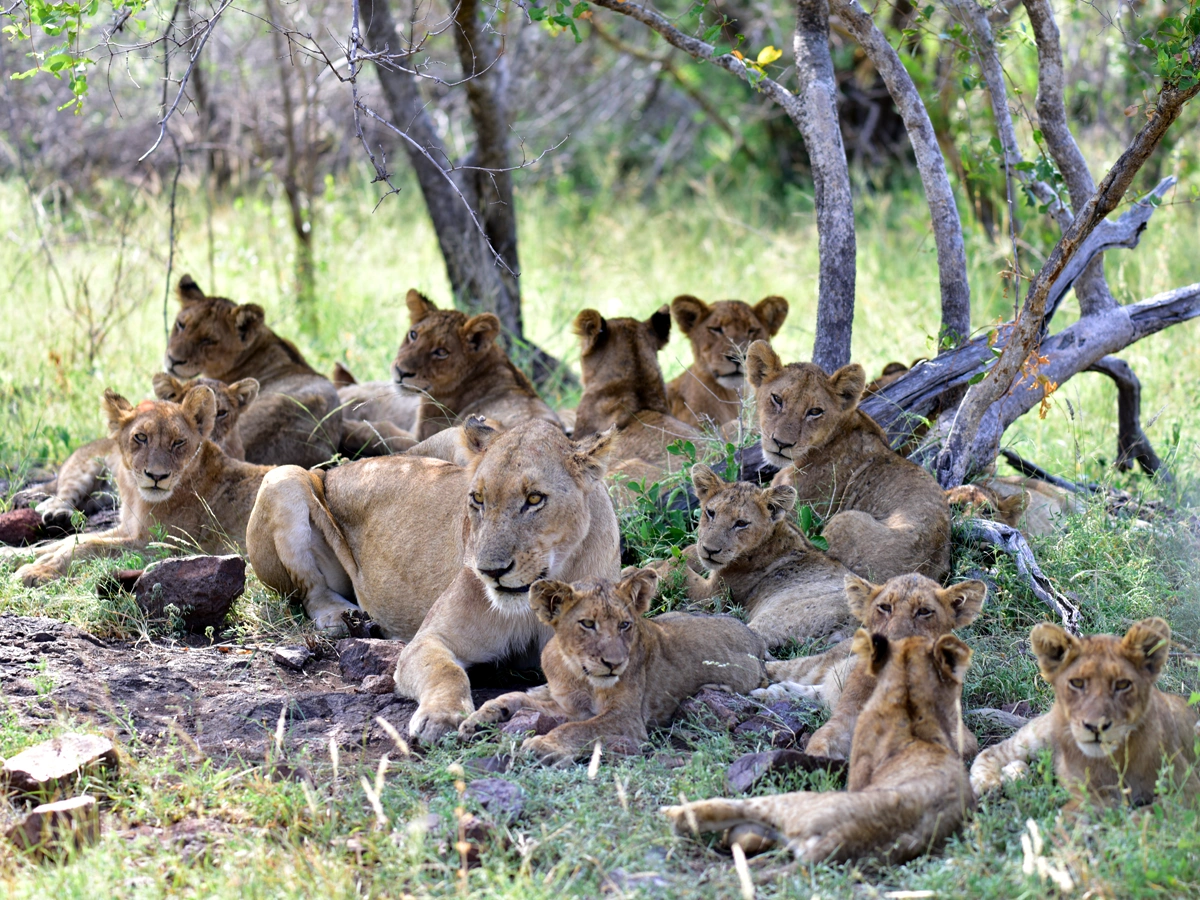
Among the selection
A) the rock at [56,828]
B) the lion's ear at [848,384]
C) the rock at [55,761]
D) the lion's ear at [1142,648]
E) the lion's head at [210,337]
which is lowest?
the rock at [56,828]

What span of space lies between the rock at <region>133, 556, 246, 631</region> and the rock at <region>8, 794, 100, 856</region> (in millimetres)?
1897

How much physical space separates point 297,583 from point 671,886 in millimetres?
2970

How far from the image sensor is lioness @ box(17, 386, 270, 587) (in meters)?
6.15

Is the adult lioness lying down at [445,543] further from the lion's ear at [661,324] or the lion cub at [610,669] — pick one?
the lion's ear at [661,324]

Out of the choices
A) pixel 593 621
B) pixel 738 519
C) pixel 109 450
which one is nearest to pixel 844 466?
pixel 738 519

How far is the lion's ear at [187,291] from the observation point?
8320mm

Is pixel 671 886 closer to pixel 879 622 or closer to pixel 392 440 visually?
pixel 879 622

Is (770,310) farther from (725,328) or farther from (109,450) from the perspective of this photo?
(109,450)

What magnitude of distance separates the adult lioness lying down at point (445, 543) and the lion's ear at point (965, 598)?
1.25 m

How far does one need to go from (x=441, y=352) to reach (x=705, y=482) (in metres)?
2.71

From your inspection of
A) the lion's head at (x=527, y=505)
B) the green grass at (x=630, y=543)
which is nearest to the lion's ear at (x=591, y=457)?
the lion's head at (x=527, y=505)

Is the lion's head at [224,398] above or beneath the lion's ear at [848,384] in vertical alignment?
above

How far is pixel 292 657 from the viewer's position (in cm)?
519

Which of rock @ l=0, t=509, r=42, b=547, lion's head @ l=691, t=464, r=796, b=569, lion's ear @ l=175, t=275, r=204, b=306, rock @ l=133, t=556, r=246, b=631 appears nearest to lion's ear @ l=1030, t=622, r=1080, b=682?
lion's head @ l=691, t=464, r=796, b=569
